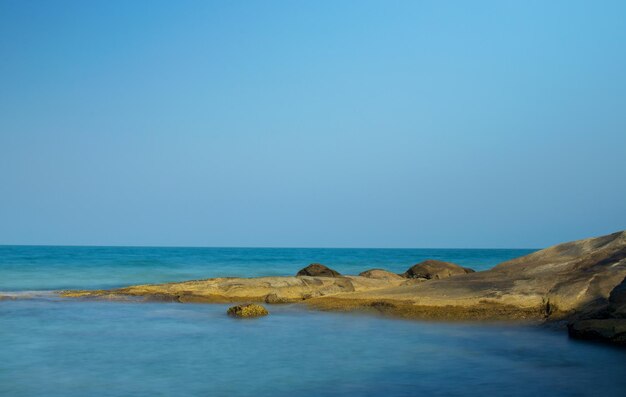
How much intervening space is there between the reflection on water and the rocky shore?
3.56 feet

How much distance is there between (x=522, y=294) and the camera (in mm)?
16734

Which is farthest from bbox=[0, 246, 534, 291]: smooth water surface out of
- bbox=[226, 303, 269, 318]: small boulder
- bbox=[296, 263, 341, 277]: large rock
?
bbox=[226, 303, 269, 318]: small boulder

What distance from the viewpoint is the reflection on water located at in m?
9.49

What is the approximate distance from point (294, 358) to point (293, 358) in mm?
19

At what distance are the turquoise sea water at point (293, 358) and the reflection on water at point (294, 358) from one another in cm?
2

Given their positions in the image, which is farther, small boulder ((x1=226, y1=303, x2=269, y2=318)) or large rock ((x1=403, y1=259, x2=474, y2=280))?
large rock ((x1=403, y1=259, x2=474, y2=280))

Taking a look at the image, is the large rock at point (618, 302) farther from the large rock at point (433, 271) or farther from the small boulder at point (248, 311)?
the large rock at point (433, 271)

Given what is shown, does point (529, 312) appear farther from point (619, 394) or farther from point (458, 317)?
point (619, 394)

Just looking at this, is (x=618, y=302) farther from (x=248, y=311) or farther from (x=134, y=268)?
(x=134, y=268)

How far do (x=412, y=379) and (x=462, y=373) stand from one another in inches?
38.2

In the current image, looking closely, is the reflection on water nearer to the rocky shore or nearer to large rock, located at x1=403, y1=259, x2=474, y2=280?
the rocky shore

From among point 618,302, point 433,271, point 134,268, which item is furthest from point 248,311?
point 134,268

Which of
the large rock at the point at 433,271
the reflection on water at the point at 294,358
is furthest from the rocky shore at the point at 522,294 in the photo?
the large rock at the point at 433,271

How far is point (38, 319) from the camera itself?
17.4 meters
